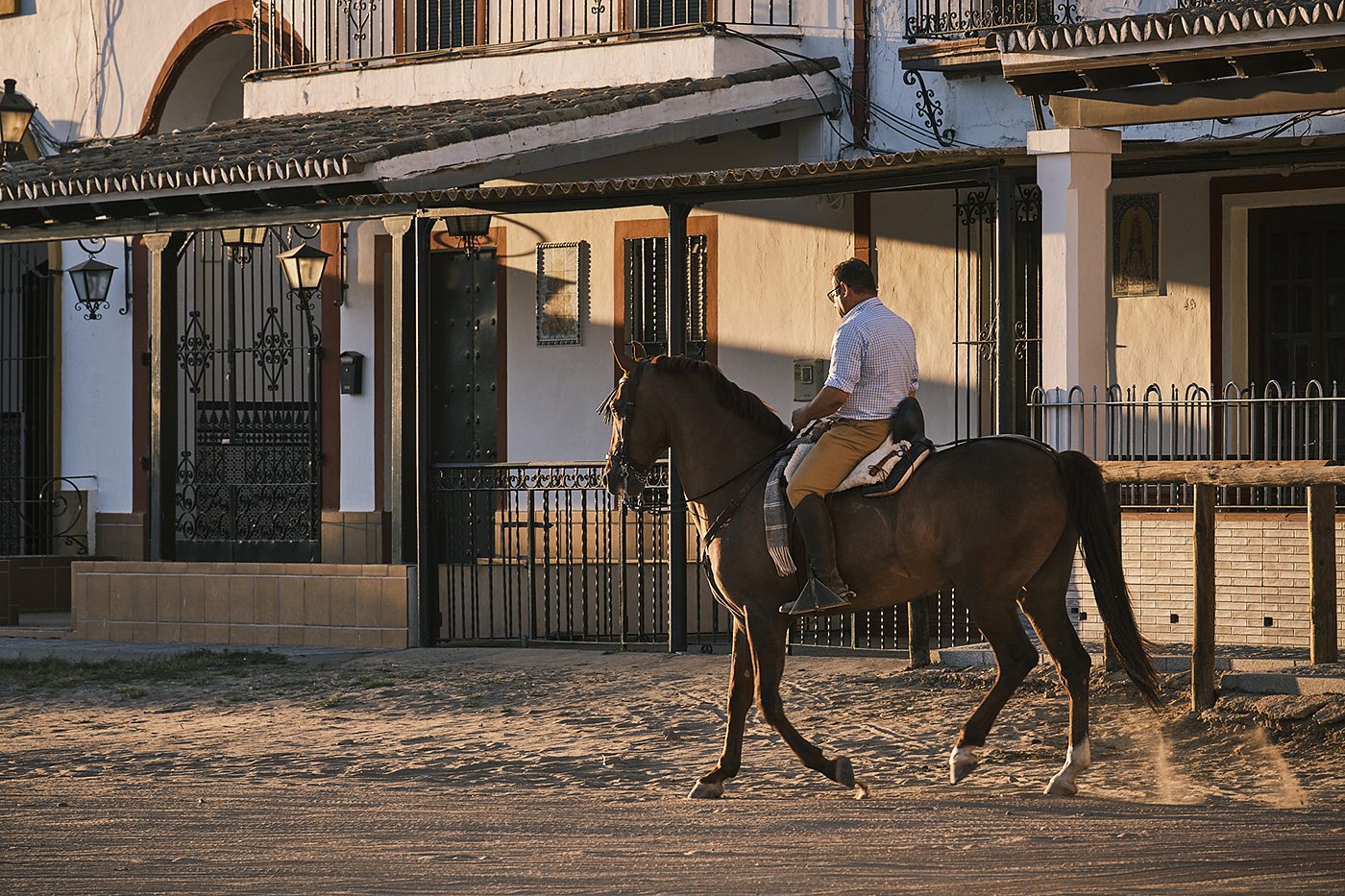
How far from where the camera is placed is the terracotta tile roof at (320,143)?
49.1 ft

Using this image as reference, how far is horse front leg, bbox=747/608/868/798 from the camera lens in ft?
28.3

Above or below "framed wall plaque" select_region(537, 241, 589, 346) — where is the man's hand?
below

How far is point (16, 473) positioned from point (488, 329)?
18.5 feet

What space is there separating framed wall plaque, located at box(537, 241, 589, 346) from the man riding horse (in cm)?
893

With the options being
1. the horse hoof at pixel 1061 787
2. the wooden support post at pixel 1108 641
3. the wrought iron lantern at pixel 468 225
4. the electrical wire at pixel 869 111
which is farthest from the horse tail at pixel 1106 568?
the wrought iron lantern at pixel 468 225

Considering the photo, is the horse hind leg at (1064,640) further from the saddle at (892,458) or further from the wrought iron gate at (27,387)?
the wrought iron gate at (27,387)

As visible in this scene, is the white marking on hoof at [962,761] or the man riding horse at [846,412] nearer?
the white marking on hoof at [962,761]

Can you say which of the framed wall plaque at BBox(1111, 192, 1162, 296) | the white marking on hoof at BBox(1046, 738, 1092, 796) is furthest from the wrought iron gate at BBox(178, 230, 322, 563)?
the white marking on hoof at BBox(1046, 738, 1092, 796)

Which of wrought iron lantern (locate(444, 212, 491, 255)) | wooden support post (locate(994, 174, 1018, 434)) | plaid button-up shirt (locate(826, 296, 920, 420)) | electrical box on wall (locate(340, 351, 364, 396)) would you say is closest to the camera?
plaid button-up shirt (locate(826, 296, 920, 420))

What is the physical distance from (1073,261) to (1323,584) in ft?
10.1

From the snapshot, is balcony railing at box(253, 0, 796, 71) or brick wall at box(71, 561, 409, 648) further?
balcony railing at box(253, 0, 796, 71)

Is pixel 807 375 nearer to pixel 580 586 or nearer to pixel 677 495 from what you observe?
pixel 580 586

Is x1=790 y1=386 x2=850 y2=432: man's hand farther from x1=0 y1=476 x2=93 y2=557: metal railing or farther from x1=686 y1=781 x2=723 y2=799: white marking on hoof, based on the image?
x1=0 y1=476 x2=93 y2=557: metal railing

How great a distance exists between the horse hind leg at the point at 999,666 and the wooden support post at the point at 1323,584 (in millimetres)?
2343
